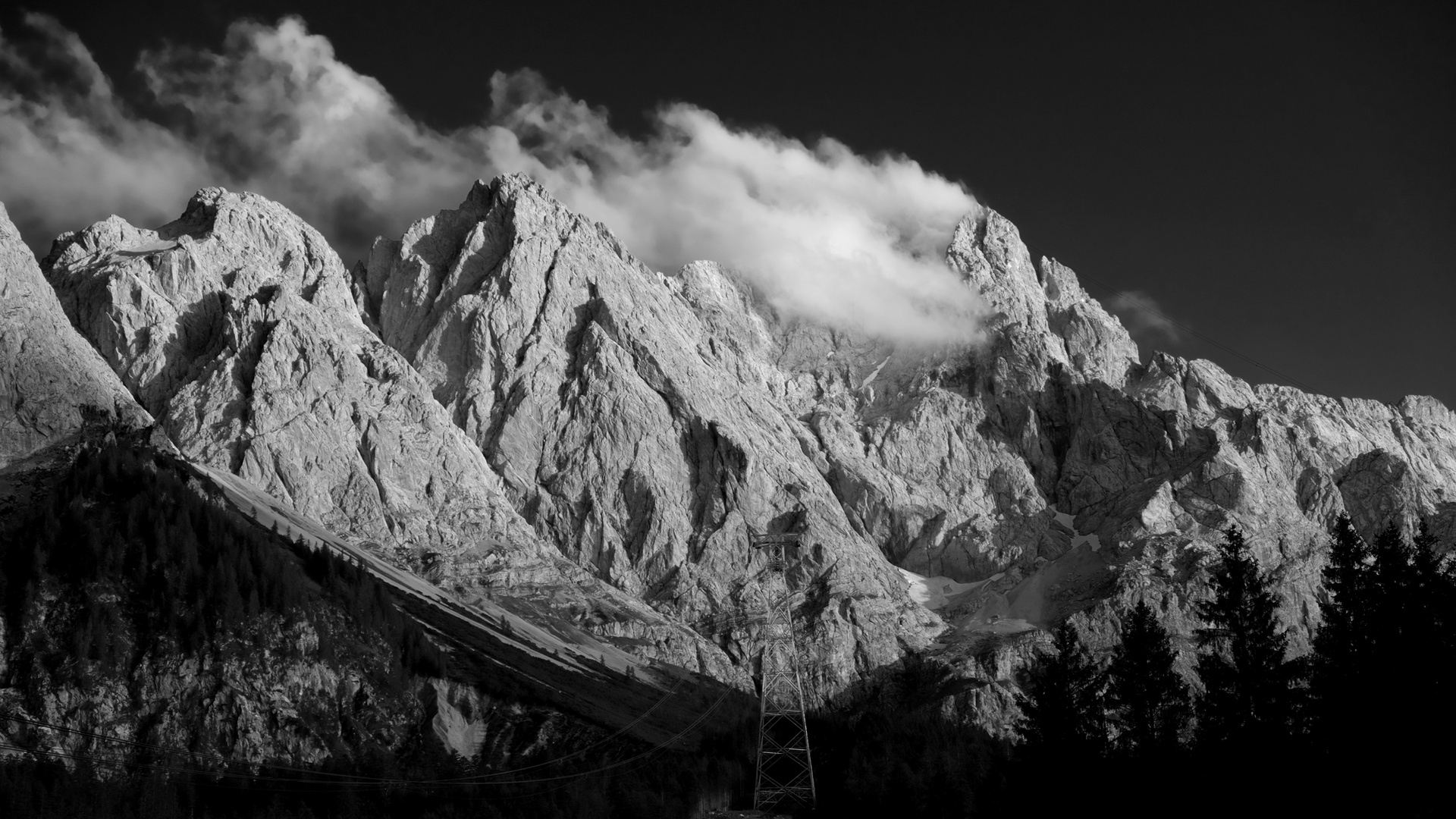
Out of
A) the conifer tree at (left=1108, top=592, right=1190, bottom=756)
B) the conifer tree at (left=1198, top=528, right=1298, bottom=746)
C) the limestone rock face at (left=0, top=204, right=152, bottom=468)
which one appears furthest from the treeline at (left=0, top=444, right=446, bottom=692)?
the conifer tree at (left=1198, top=528, right=1298, bottom=746)

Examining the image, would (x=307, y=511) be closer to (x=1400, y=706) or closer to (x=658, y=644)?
(x=658, y=644)

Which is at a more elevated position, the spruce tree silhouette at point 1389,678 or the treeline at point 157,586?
the treeline at point 157,586

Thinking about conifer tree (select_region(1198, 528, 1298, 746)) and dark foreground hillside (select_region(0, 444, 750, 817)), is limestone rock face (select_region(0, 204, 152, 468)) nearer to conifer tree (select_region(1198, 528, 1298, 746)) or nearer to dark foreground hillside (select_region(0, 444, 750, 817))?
dark foreground hillside (select_region(0, 444, 750, 817))

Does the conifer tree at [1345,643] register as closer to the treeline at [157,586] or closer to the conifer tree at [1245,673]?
the conifer tree at [1245,673]

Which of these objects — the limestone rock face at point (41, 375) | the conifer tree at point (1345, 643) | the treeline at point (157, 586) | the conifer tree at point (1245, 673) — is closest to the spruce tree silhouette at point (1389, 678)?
the conifer tree at point (1345, 643)

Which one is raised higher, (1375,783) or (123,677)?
(123,677)

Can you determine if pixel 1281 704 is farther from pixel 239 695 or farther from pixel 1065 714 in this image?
pixel 239 695

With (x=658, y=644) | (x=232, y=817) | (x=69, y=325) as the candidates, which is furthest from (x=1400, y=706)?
(x=69, y=325)
